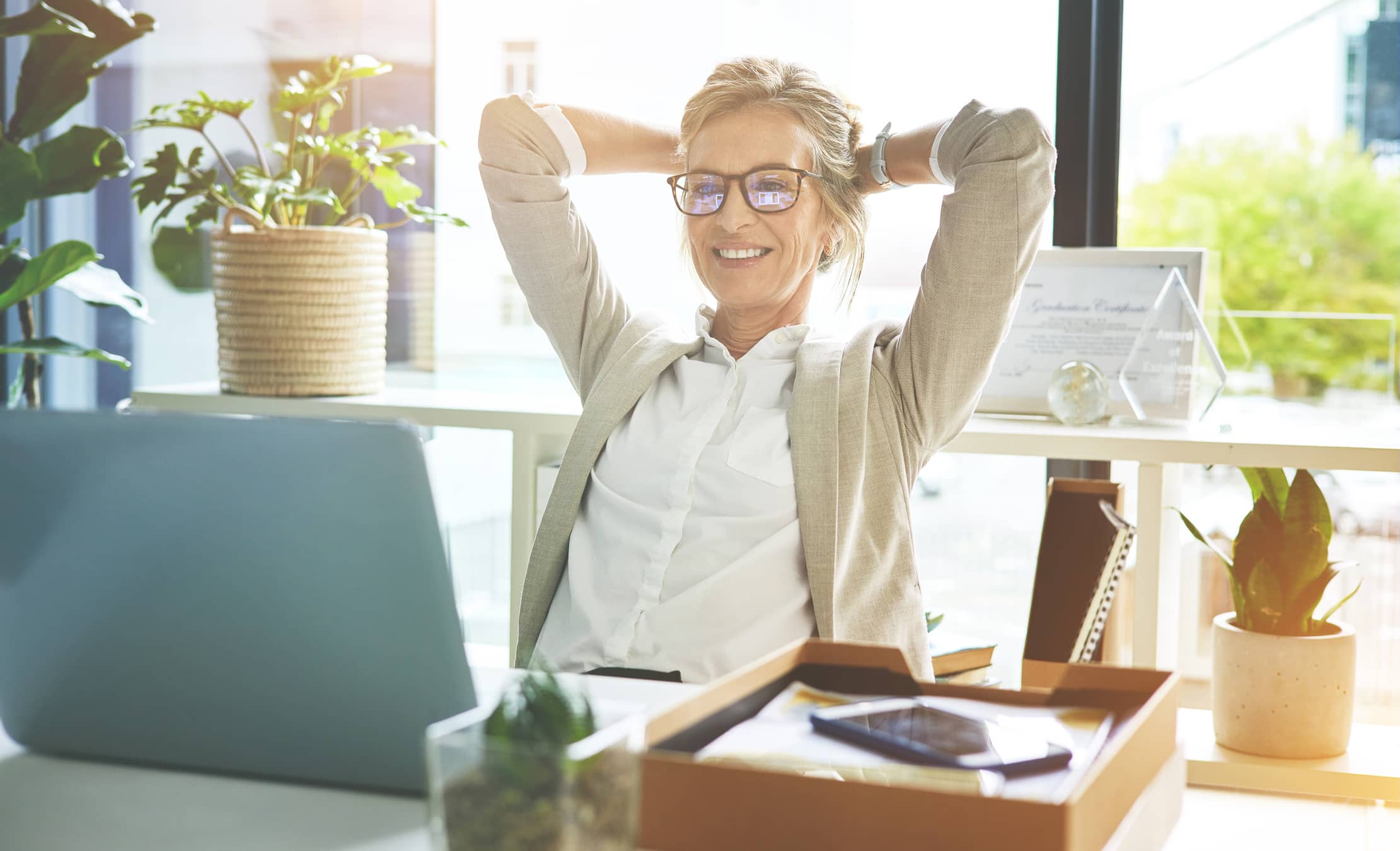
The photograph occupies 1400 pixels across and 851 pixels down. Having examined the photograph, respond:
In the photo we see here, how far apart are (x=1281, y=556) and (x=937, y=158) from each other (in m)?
0.79

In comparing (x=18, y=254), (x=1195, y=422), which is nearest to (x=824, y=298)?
(x=1195, y=422)

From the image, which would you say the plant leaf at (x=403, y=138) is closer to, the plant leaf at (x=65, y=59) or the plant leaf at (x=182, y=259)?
the plant leaf at (x=65, y=59)

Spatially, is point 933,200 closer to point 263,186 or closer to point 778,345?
point 778,345

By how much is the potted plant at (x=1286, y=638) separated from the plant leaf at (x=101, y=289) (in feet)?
6.13

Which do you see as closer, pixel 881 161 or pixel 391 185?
pixel 881 161

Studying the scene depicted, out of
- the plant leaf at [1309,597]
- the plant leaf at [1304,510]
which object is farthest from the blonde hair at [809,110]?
the plant leaf at [1309,597]

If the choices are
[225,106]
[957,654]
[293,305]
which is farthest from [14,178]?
[957,654]

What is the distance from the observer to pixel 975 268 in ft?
5.08

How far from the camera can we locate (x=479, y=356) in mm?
2746

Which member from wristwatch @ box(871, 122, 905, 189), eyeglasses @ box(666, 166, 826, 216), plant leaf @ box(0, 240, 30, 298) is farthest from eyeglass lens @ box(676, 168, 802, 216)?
plant leaf @ box(0, 240, 30, 298)

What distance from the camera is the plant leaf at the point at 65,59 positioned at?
7.75ft

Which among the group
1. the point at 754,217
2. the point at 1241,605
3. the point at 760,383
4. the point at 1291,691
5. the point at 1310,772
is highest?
the point at 754,217

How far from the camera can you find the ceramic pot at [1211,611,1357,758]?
1.80 metres

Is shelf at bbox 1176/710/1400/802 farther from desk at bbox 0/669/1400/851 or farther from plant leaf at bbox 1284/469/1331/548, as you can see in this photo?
desk at bbox 0/669/1400/851
